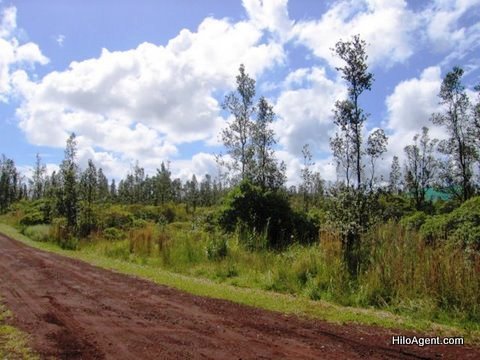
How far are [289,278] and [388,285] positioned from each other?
2.57m

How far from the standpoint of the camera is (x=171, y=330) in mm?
6855

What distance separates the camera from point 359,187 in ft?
42.7

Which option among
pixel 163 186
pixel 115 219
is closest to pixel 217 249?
pixel 115 219

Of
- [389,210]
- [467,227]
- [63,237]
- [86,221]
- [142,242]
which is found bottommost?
[63,237]

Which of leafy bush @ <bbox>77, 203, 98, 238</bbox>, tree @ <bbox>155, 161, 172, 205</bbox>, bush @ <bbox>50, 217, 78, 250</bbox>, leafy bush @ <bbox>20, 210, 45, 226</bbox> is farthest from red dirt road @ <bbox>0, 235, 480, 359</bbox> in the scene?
tree @ <bbox>155, 161, 172, 205</bbox>

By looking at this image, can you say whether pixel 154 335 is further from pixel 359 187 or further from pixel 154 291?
pixel 359 187

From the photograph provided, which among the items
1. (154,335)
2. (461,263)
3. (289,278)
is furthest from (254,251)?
(154,335)

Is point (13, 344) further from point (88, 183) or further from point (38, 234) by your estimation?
point (88, 183)

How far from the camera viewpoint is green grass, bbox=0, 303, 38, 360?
18.5ft

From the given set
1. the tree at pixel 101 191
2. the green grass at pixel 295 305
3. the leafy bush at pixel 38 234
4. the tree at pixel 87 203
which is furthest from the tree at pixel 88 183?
the green grass at pixel 295 305

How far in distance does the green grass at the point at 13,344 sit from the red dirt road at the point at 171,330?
14 cm

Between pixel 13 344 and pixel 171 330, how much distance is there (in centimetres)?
213

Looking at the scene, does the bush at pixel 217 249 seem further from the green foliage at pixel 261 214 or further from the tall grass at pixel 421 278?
A: the tall grass at pixel 421 278

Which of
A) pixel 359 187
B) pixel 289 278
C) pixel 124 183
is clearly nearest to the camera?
pixel 289 278
